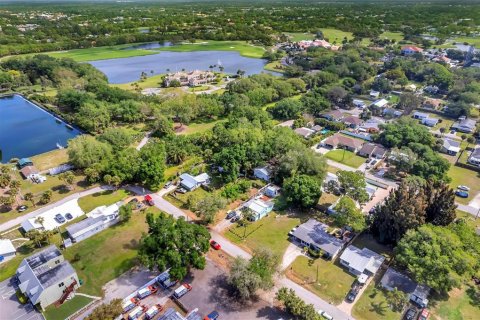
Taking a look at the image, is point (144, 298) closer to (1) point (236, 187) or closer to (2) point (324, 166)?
(1) point (236, 187)

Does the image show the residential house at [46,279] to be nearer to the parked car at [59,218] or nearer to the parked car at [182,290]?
the parked car at [59,218]

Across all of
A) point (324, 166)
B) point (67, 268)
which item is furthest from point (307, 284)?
point (67, 268)

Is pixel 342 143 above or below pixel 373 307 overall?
above

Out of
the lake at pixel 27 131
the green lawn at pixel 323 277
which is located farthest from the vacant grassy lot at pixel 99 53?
the green lawn at pixel 323 277

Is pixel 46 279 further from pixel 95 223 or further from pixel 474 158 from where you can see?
pixel 474 158

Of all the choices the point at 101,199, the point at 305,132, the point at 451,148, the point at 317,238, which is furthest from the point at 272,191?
the point at 451,148

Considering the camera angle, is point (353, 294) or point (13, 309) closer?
point (13, 309)

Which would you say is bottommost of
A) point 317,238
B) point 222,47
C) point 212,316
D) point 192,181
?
point 222,47
